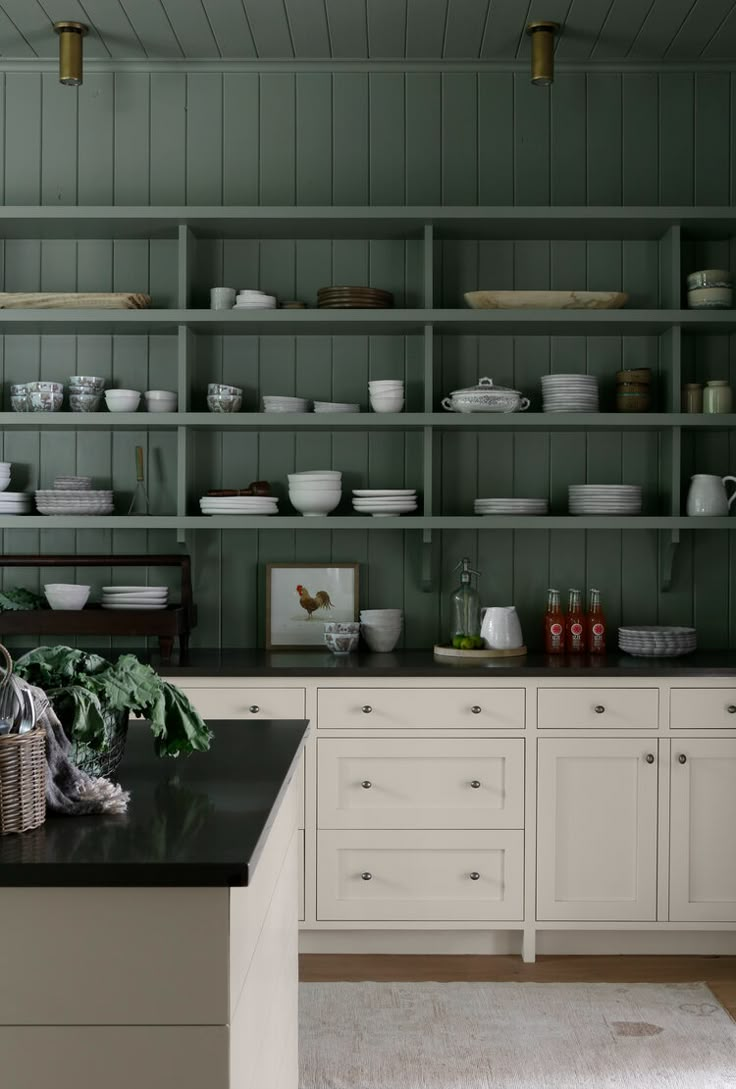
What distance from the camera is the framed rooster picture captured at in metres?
3.81

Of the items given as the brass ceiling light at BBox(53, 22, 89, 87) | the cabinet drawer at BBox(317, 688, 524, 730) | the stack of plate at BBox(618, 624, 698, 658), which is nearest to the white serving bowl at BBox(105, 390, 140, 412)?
the brass ceiling light at BBox(53, 22, 89, 87)

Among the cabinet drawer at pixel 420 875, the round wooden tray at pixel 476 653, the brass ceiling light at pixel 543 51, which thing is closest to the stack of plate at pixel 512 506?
the round wooden tray at pixel 476 653

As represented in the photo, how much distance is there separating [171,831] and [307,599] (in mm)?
2356

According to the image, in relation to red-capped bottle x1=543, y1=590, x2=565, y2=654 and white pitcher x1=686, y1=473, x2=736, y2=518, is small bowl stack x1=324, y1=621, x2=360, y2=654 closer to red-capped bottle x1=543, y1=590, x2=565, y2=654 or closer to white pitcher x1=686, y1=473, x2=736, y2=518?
red-capped bottle x1=543, y1=590, x2=565, y2=654

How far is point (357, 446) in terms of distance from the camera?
12.7 feet

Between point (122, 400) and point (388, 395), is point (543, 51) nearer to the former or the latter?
point (388, 395)

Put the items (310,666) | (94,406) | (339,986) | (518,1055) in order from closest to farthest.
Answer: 1. (518,1055)
2. (339,986)
3. (310,666)
4. (94,406)

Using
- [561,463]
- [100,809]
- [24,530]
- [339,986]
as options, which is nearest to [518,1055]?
[339,986]

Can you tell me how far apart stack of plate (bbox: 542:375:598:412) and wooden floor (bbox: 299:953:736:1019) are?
1.76 metres

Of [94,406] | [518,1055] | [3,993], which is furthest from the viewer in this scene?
[94,406]

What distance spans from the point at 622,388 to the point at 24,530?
6.99 ft

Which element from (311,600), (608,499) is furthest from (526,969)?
(608,499)

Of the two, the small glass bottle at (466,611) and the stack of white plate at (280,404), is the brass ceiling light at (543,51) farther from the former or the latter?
the small glass bottle at (466,611)

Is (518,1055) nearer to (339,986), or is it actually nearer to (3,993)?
(339,986)
